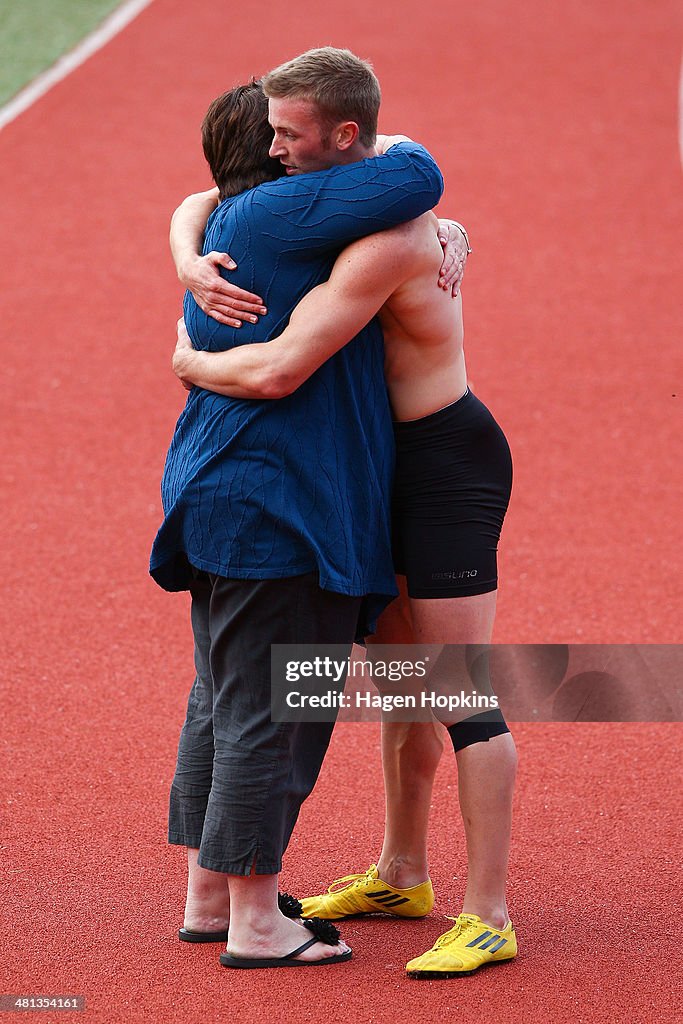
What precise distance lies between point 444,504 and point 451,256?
0.57 meters

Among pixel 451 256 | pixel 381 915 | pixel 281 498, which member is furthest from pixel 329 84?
pixel 381 915

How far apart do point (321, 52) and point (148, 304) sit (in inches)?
265

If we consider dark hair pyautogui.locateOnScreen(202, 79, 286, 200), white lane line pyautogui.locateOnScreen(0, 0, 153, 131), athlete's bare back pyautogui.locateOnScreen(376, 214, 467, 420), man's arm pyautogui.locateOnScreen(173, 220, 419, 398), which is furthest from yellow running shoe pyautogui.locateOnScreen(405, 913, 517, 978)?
white lane line pyautogui.locateOnScreen(0, 0, 153, 131)

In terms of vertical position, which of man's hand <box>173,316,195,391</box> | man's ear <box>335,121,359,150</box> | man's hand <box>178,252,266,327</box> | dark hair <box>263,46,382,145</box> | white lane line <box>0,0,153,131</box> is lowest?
man's hand <box>173,316,195,391</box>

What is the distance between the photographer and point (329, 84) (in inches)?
115

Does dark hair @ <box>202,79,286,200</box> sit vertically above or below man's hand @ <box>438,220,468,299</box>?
above

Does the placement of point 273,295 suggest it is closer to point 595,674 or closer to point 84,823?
point 84,823

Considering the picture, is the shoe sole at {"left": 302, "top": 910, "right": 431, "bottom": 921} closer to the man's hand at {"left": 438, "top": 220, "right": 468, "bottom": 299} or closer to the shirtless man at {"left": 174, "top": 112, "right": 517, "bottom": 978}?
the shirtless man at {"left": 174, "top": 112, "right": 517, "bottom": 978}

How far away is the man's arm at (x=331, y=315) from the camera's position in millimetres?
2959

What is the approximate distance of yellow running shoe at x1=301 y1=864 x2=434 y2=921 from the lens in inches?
137

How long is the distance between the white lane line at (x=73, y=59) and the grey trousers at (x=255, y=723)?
33.5 ft

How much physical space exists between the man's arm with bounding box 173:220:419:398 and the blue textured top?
5 centimetres

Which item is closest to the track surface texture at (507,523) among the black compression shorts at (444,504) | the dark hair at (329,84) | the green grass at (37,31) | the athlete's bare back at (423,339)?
the green grass at (37,31)

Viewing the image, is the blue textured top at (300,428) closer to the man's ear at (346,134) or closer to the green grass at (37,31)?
the man's ear at (346,134)
